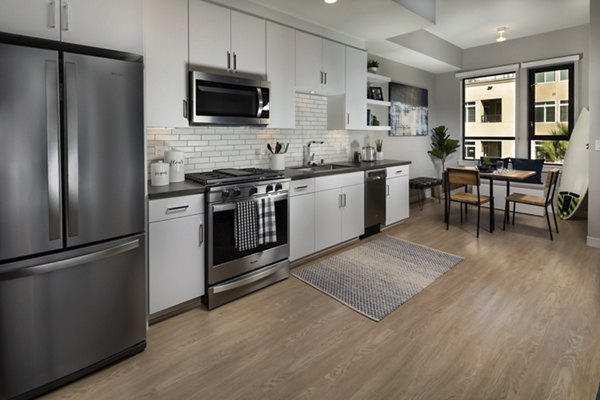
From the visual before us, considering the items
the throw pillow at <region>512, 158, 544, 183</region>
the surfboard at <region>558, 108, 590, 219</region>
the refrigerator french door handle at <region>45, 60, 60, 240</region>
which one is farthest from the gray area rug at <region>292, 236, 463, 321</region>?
the throw pillow at <region>512, 158, 544, 183</region>

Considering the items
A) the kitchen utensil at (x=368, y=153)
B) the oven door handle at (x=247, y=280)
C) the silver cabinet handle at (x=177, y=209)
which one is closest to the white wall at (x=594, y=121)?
the kitchen utensil at (x=368, y=153)

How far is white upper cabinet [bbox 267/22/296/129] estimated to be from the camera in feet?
11.5

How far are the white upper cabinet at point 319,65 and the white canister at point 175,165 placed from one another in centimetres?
162

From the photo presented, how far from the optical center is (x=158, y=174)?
2727 mm

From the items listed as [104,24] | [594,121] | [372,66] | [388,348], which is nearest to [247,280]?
[388,348]

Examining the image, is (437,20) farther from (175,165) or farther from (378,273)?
(175,165)

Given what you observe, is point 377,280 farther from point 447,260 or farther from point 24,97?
point 24,97

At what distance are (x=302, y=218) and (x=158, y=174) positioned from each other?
1.48m

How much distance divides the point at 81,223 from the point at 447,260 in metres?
3.45

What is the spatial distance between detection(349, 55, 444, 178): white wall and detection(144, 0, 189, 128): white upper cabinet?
297 centimetres

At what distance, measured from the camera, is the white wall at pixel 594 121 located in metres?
3.95

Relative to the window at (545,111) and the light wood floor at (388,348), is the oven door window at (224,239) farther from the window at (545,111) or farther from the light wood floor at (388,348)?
the window at (545,111)

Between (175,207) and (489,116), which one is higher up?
(489,116)

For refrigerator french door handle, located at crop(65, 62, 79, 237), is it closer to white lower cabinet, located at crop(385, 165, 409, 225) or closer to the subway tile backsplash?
the subway tile backsplash
